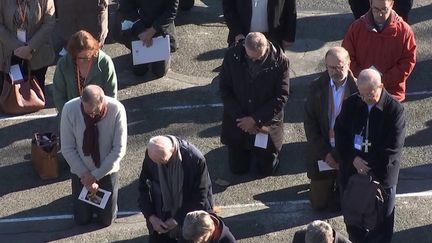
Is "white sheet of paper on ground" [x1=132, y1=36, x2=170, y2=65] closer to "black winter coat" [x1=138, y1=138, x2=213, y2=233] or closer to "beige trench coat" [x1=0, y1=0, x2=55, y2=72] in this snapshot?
"beige trench coat" [x1=0, y1=0, x2=55, y2=72]

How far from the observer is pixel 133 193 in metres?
11.0

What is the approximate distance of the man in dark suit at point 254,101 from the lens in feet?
34.8

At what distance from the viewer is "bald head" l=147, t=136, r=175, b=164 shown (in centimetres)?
926

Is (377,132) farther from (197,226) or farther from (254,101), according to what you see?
(197,226)

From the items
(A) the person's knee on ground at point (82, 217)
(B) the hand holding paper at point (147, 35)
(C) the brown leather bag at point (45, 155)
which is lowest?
(A) the person's knee on ground at point (82, 217)

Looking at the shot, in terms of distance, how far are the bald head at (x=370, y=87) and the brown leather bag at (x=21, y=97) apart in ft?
14.4

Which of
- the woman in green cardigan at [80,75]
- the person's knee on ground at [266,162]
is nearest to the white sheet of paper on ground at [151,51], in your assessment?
the woman in green cardigan at [80,75]

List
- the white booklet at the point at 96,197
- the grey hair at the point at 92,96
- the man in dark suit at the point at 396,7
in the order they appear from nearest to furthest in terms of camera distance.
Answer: the grey hair at the point at 92,96
the white booklet at the point at 96,197
the man in dark suit at the point at 396,7

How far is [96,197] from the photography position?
10.4m

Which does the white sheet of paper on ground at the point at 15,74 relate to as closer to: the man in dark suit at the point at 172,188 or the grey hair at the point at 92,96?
the grey hair at the point at 92,96

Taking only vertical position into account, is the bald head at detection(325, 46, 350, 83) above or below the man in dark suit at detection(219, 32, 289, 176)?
above

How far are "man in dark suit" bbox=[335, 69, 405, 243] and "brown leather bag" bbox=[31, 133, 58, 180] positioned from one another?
123 inches

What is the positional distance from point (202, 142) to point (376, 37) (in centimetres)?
230

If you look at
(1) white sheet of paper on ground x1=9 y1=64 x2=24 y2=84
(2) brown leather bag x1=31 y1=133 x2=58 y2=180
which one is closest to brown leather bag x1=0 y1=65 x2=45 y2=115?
(1) white sheet of paper on ground x1=9 y1=64 x2=24 y2=84
